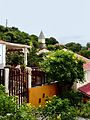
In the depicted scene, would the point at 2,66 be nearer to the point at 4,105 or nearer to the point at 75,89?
the point at 75,89

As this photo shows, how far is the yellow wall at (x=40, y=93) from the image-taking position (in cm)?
1942

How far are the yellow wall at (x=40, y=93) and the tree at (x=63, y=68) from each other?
1.66 ft

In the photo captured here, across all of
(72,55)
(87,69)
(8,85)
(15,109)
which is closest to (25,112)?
(15,109)

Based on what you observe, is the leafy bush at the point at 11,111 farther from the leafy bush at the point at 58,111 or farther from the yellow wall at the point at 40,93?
the yellow wall at the point at 40,93

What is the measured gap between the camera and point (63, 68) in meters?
20.9

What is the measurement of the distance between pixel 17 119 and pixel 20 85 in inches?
360

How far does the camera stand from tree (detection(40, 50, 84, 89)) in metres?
21.0

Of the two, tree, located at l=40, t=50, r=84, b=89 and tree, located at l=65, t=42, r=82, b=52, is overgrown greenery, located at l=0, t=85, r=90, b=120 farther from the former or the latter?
tree, located at l=65, t=42, r=82, b=52

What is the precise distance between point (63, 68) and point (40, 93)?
2021 millimetres

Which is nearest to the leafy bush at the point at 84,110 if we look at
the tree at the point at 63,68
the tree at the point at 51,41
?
the tree at the point at 63,68

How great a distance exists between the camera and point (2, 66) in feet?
60.6

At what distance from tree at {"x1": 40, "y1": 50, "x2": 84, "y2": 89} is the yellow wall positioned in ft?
1.66

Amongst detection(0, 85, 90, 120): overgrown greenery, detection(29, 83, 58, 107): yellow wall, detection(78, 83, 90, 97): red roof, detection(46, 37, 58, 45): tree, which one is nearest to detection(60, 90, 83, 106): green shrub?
detection(0, 85, 90, 120): overgrown greenery

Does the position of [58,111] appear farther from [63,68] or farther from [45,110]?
[63,68]
